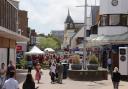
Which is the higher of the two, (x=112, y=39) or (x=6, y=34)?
(x=112, y=39)

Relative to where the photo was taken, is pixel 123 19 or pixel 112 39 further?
pixel 123 19

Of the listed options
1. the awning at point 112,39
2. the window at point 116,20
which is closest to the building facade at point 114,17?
the window at point 116,20

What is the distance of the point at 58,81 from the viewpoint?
1406 inches

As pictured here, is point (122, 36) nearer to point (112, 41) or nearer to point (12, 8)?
point (112, 41)

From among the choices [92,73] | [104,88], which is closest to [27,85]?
[104,88]

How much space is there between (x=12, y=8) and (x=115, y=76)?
17755mm

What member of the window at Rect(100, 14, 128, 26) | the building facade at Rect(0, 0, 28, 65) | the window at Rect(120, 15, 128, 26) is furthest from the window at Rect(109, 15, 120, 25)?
the building facade at Rect(0, 0, 28, 65)

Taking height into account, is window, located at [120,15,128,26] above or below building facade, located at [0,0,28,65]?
above

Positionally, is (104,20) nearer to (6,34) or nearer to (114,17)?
(114,17)

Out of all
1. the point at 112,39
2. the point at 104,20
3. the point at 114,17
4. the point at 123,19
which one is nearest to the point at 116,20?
the point at 114,17

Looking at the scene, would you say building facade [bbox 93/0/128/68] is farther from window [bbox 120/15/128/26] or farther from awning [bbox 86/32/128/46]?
awning [bbox 86/32/128/46]

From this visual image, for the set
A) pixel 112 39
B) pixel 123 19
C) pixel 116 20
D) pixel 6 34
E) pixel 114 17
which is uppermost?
pixel 114 17

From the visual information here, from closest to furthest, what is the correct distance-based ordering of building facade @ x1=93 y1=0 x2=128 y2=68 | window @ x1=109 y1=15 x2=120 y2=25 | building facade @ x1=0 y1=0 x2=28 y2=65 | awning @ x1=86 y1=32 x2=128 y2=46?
building facade @ x1=0 y1=0 x2=28 y2=65
awning @ x1=86 y1=32 x2=128 y2=46
building facade @ x1=93 y1=0 x2=128 y2=68
window @ x1=109 y1=15 x2=120 y2=25

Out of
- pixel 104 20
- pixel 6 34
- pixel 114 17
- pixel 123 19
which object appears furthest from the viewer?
pixel 104 20
